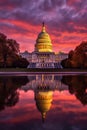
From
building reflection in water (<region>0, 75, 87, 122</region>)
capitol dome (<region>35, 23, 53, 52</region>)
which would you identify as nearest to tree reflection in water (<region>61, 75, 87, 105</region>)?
building reflection in water (<region>0, 75, 87, 122</region>)

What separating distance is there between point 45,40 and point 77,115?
404ft

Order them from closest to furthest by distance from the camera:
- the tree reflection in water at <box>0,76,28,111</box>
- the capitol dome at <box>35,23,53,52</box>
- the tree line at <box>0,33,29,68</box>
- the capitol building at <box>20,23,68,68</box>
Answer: the tree reflection in water at <box>0,76,28,111</box> < the tree line at <box>0,33,29,68</box> < the capitol building at <box>20,23,68,68</box> < the capitol dome at <box>35,23,53,52</box>

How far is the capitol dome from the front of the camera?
133500 millimetres

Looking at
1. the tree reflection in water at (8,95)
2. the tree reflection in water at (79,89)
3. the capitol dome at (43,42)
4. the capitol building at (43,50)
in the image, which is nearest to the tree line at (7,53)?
the tree reflection in water at (79,89)

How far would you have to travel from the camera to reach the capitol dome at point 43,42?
133500mm

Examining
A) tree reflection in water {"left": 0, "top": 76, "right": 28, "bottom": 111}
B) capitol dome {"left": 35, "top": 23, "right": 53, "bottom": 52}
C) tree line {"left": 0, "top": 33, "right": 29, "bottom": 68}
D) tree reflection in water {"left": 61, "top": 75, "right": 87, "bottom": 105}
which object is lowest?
tree reflection in water {"left": 61, "top": 75, "right": 87, "bottom": 105}

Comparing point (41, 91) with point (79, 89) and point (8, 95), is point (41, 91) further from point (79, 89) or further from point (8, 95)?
point (8, 95)

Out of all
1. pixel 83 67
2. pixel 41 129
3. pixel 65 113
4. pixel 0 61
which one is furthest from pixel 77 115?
pixel 83 67

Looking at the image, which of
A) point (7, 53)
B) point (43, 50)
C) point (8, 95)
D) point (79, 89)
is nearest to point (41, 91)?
point (79, 89)

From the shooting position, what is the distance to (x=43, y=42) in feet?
439

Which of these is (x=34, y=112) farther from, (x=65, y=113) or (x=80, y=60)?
(x=80, y=60)

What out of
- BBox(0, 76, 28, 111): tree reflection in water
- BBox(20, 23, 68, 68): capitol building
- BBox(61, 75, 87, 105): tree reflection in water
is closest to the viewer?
BBox(0, 76, 28, 111): tree reflection in water

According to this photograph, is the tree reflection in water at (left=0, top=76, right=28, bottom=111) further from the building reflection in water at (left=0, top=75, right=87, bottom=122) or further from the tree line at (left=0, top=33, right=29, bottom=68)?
the tree line at (left=0, top=33, right=29, bottom=68)

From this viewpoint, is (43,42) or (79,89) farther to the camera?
(43,42)
